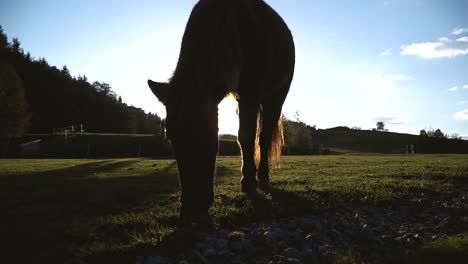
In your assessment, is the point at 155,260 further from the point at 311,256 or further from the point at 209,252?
the point at 311,256

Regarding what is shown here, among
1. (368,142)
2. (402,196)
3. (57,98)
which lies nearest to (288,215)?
(402,196)

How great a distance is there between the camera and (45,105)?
245 ft

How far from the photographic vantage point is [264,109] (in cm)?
870

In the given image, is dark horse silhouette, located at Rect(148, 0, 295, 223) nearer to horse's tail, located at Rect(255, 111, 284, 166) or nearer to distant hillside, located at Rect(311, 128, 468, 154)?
horse's tail, located at Rect(255, 111, 284, 166)

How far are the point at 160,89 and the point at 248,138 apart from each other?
3062 mm

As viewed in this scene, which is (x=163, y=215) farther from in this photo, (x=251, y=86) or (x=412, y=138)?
(x=412, y=138)

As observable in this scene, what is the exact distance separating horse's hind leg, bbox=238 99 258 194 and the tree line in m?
39.4

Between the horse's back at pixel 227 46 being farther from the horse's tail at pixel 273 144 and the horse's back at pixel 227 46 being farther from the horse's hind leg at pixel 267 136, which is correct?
the horse's tail at pixel 273 144

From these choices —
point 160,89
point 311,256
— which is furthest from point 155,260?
point 160,89

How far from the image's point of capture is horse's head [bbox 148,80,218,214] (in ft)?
13.5

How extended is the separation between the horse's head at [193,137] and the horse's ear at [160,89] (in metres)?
0.02

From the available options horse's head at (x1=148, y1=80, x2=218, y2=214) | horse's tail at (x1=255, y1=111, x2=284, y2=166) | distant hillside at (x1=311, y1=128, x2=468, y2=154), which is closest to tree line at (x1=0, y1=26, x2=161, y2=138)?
horse's tail at (x1=255, y1=111, x2=284, y2=166)

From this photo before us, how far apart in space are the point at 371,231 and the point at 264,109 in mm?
4531

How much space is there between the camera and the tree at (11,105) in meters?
47.8
